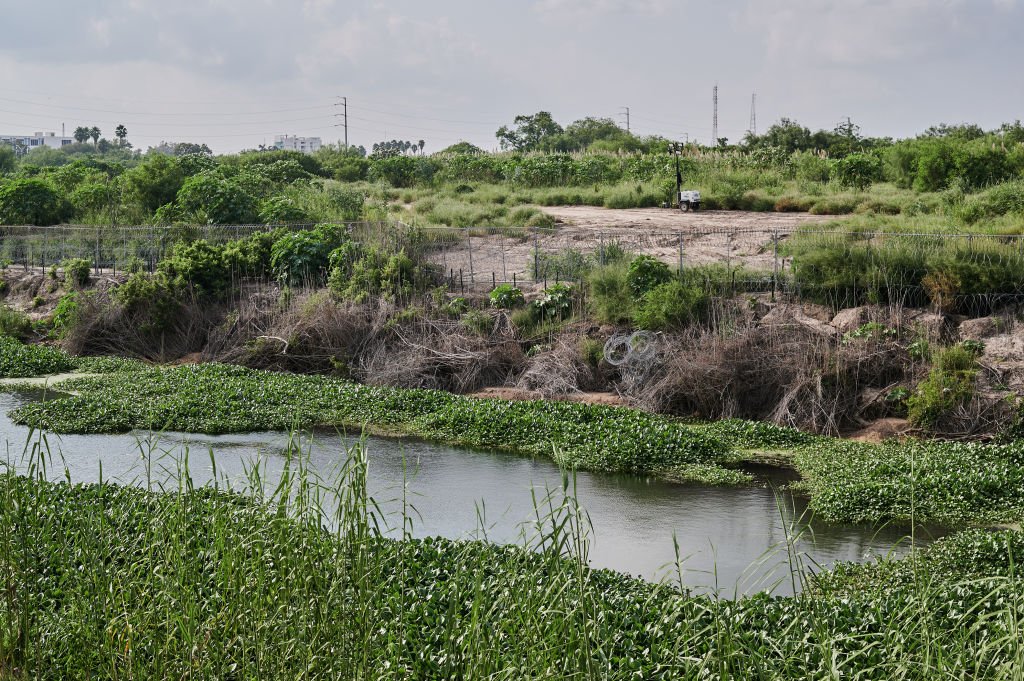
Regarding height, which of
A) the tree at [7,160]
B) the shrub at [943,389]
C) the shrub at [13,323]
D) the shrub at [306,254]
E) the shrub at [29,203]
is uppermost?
the tree at [7,160]

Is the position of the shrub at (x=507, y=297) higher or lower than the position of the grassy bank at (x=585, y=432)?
higher

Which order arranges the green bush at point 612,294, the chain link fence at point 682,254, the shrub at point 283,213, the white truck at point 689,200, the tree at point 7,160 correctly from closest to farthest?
1. the chain link fence at point 682,254
2. the green bush at point 612,294
3. the shrub at point 283,213
4. the white truck at point 689,200
5. the tree at point 7,160

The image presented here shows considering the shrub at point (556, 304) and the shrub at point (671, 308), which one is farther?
the shrub at point (556, 304)


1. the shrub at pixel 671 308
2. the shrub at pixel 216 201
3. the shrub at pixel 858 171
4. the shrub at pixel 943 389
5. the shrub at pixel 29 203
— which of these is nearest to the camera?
the shrub at pixel 943 389

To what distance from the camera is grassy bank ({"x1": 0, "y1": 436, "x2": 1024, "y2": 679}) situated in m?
4.73

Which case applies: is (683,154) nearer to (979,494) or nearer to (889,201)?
(889,201)

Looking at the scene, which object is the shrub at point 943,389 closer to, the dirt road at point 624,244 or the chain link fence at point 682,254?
the chain link fence at point 682,254

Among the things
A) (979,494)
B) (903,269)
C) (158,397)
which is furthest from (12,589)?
(903,269)

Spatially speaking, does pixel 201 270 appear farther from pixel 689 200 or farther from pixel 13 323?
pixel 689 200

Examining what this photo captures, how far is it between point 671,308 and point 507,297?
3241 mm

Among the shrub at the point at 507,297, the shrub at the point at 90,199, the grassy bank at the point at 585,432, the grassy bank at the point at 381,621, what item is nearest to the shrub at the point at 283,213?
the grassy bank at the point at 585,432

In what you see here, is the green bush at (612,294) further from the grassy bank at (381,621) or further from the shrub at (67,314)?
the shrub at (67,314)

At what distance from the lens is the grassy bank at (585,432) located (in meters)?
9.76

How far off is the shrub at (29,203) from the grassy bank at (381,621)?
2381cm
